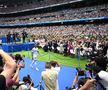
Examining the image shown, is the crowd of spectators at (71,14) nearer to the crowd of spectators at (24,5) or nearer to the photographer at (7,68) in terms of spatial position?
the crowd of spectators at (24,5)

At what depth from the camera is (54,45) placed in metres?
27.8

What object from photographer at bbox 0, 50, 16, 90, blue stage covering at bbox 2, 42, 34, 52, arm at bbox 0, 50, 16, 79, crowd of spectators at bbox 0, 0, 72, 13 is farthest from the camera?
crowd of spectators at bbox 0, 0, 72, 13

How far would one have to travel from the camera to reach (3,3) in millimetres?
87625

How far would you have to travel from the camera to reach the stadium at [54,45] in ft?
20.2

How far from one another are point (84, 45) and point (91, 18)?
22.1 metres

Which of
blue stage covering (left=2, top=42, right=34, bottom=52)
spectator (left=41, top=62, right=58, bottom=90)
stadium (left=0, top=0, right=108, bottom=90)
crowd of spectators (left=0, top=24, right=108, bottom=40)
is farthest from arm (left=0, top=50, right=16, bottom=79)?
crowd of spectators (left=0, top=24, right=108, bottom=40)

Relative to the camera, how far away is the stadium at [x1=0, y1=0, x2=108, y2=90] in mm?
6168

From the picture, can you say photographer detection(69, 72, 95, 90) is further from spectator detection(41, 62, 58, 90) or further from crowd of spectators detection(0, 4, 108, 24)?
crowd of spectators detection(0, 4, 108, 24)

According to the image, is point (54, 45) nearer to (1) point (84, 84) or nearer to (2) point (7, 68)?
(1) point (84, 84)

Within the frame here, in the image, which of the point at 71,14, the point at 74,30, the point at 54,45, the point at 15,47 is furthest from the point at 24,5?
the point at 54,45

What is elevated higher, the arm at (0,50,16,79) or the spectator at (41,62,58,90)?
the arm at (0,50,16,79)

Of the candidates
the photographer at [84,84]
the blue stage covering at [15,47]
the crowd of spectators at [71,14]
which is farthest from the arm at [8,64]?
the crowd of spectators at [71,14]

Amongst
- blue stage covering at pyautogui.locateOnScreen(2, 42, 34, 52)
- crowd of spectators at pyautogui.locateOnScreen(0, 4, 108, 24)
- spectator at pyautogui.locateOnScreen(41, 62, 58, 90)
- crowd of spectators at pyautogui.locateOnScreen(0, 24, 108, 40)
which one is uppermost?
crowd of spectators at pyautogui.locateOnScreen(0, 4, 108, 24)

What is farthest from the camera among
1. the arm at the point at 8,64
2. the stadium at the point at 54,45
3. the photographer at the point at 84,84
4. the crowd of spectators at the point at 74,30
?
the crowd of spectators at the point at 74,30
